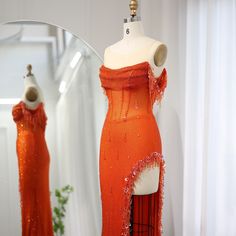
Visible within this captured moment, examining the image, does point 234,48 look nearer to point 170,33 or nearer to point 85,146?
point 170,33

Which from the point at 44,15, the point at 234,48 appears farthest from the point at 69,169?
the point at 234,48

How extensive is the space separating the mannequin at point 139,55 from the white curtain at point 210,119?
46 centimetres

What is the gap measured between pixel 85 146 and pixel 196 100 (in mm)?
639

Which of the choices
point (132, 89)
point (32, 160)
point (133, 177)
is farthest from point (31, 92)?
point (133, 177)

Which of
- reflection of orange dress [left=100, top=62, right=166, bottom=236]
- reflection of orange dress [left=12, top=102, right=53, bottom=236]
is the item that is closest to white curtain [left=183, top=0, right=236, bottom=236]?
reflection of orange dress [left=100, top=62, right=166, bottom=236]

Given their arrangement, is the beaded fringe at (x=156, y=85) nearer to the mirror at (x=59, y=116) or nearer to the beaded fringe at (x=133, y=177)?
the beaded fringe at (x=133, y=177)

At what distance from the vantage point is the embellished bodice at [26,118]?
5.91 ft

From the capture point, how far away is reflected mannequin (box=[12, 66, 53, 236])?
71.1 inches

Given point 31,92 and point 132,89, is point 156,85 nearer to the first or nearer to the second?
point 132,89

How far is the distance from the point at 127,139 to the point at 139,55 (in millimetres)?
347

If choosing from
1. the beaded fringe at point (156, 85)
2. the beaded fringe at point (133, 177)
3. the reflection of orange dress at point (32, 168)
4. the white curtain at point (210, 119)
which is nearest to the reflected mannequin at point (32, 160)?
the reflection of orange dress at point (32, 168)

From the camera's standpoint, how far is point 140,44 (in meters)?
1.56

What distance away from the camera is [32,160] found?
181 centimetres

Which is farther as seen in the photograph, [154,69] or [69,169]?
[69,169]
